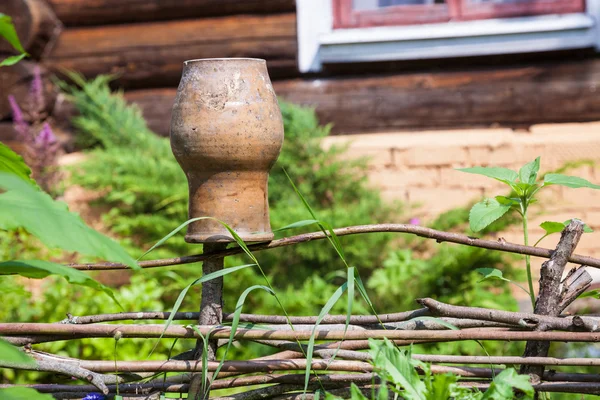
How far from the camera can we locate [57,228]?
2.87 feet

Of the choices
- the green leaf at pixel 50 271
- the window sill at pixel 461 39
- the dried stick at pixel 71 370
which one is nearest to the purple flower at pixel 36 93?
the window sill at pixel 461 39

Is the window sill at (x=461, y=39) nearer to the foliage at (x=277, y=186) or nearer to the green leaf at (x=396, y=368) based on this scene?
the foliage at (x=277, y=186)

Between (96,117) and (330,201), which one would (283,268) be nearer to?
(330,201)

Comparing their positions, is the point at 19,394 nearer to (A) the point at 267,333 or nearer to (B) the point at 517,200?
(A) the point at 267,333

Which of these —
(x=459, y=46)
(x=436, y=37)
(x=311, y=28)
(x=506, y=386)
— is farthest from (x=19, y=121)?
(x=506, y=386)

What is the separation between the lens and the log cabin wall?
141 inches

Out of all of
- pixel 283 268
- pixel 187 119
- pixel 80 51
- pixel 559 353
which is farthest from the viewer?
pixel 80 51

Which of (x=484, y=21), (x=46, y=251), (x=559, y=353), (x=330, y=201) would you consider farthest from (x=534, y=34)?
(x=46, y=251)

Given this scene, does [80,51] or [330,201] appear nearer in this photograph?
[330,201]

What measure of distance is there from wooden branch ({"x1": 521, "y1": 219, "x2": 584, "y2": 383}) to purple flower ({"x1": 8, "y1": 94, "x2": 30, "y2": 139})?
3081mm

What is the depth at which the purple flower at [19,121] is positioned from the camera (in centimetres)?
366

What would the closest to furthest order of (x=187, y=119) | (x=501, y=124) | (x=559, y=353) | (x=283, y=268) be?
(x=187, y=119), (x=559, y=353), (x=283, y=268), (x=501, y=124)

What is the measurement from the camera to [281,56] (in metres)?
3.79

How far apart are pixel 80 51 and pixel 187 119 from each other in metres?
3.03
